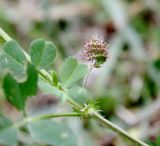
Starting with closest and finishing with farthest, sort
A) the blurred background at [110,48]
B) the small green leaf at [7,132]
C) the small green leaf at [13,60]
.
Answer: the small green leaf at [7,132] → the small green leaf at [13,60] → the blurred background at [110,48]

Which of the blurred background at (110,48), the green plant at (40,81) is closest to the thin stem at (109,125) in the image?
the green plant at (40,81)

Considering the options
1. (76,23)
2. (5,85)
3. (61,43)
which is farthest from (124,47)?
(5,85)

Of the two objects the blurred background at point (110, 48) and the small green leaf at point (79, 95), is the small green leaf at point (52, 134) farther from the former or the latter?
the blurred background at point (110, 48)

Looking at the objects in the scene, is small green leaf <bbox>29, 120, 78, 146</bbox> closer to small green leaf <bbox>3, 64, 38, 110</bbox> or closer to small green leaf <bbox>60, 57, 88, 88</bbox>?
small green leaf <bbox>3, 64, 38, 110</bbox>

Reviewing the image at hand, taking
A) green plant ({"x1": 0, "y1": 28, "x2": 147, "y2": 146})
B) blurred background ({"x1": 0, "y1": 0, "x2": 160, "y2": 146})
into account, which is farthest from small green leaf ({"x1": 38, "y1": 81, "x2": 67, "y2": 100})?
blurred background ({"x1": 0, "y1": 0, "x2": 160, "y2": 146})

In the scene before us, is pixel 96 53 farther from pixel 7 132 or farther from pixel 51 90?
pixel 7 132

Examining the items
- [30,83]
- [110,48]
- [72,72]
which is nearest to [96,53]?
[72,72]
